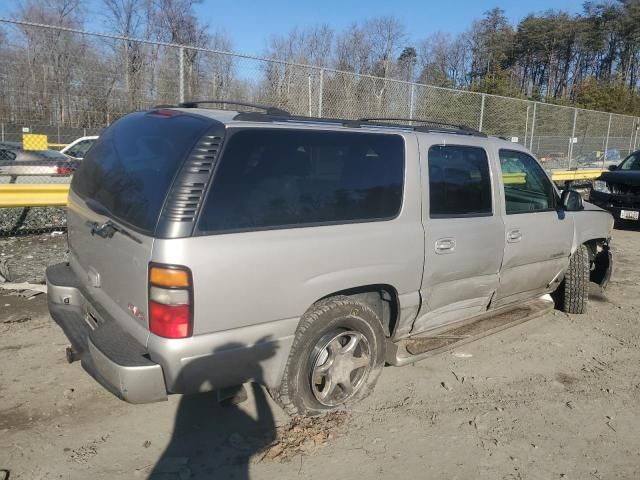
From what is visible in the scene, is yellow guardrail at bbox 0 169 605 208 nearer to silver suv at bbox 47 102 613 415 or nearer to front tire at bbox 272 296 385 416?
silver suv at bbox 47 102 613 415

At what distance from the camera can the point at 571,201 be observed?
4711 mm

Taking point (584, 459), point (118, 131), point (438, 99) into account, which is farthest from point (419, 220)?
point (438, 99)

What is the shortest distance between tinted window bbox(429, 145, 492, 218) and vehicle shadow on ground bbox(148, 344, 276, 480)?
162 centimetres

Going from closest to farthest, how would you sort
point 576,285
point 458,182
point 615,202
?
point 458,182, point 576,285, point 615,202

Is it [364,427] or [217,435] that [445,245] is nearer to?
[364,427]

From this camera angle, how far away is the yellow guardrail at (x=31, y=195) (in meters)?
6.27

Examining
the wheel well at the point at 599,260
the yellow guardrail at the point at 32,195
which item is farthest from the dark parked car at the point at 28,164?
the wheel well at the point at 599,260

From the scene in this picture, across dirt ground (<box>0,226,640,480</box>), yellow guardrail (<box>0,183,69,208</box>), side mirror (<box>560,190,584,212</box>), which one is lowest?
dirt ground (<box>0,226,640,480</box>)

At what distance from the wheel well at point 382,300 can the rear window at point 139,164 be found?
128 centimetres

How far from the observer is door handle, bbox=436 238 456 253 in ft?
11.6

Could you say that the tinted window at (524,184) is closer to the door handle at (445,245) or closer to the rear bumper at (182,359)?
the door handle at (445,245)

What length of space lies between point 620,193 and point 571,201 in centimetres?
702

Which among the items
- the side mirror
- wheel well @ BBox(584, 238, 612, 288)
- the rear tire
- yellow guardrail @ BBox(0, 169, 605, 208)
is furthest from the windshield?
yellow guardrail @ BBox(0, 169, 605, 208)

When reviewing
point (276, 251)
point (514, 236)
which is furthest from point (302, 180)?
point (514, 236)
